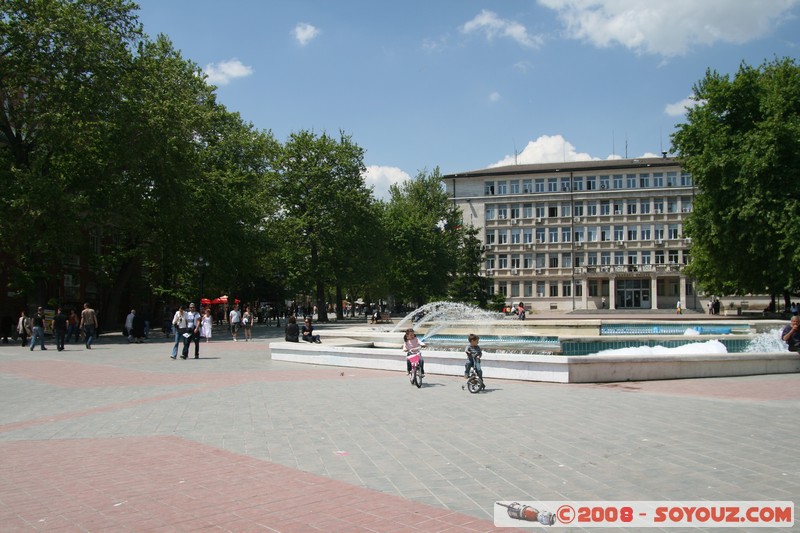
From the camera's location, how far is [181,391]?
13125 mm

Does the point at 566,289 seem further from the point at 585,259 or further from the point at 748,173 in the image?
the point at 748,173

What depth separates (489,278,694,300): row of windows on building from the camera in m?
78.4

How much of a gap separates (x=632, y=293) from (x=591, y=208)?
11.7m

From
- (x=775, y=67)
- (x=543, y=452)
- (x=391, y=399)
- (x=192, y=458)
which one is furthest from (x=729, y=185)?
(x=192, y=458)

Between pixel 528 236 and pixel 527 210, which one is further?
pixel 527 210

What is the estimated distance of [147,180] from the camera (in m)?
35.9

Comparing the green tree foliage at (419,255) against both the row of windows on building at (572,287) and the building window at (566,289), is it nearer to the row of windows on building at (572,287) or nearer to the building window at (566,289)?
the row of windows on building at (572,287)

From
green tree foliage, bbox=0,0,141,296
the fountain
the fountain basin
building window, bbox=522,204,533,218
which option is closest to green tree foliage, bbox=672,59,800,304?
the fountain

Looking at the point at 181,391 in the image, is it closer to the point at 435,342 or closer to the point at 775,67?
the point at 435,342

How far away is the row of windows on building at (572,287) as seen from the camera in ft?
257

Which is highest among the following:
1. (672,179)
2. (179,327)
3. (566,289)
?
(672,179)

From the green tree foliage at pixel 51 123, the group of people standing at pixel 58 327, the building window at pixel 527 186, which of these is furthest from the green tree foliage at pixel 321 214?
the building window at pixel 527 186

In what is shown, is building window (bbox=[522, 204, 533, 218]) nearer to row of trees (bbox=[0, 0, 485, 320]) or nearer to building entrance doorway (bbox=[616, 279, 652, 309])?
building entrance doorway (bbox=[616, 279, 652, 309])

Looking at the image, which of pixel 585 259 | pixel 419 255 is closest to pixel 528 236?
pixel 585 259
